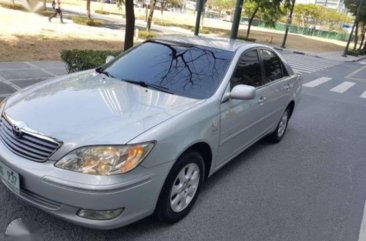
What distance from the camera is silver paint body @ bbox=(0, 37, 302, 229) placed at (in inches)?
102

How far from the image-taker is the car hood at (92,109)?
2.75m

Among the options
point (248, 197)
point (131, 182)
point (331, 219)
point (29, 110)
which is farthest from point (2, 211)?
point (331, 219)

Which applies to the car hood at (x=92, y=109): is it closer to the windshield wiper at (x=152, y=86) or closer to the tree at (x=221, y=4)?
the windshield wiper at (x=152, y=86)

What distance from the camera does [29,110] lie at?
3.04 metres

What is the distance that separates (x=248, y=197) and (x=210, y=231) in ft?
2.83

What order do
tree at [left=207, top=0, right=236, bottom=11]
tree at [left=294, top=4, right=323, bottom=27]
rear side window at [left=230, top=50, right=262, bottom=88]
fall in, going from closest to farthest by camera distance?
rear side window at [left=230, top=50, right=262, bottom=88] < tree at [left=294, top=4, right=323, bottom=27] < tree at [left=207, top=0, right=236, bottom=11]

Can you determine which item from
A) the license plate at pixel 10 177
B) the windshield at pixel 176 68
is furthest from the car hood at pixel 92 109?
the license plate at pixel 10 177

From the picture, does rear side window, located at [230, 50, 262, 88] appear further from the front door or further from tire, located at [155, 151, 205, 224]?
tire, located at [155, 151, 205, 224]

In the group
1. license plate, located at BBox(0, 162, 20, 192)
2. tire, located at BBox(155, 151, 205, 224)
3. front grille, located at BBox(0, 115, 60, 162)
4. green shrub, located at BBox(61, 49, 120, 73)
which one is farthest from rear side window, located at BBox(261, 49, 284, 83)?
green shrub, located at BBox(61, 49, 120, 73)

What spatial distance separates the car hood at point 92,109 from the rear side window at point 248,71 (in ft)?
2.54

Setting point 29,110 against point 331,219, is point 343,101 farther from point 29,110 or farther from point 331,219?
point 29,110

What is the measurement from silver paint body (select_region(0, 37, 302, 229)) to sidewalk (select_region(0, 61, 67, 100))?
11.4ft

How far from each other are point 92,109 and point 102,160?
62 centimetres

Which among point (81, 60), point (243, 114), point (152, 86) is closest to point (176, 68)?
point (152, 86)
